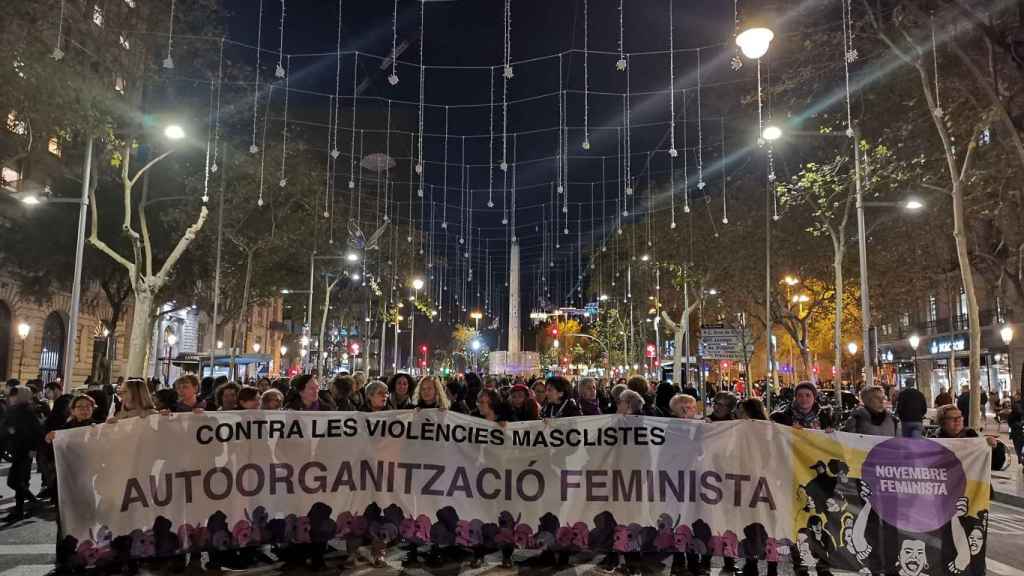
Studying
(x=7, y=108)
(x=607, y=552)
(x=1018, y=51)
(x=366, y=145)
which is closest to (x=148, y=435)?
(x=607, y=552)

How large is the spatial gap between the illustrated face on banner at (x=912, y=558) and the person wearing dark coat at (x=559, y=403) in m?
3.71

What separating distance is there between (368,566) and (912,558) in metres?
5.02

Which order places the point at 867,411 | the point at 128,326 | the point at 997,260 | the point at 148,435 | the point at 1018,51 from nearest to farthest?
1. the point at 148,435
2. the point at 867,411
3. the point at 1018,51
4. the point at 997,260
5. the point at 128,326

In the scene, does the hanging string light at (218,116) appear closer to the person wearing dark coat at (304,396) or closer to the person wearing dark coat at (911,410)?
the person wearing dark coat at (304,396)

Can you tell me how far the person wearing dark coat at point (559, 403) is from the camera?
939 cm

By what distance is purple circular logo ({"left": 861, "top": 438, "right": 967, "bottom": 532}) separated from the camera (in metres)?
7.10

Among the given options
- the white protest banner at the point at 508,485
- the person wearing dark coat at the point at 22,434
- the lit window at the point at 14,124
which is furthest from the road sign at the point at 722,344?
the lit window at the point at 14,124

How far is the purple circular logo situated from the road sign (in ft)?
51.2

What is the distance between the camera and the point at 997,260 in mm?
26047

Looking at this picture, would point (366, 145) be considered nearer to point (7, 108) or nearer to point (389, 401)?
point (7, 108)

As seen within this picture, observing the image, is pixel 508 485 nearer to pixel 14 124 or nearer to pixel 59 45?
pixel 59 45

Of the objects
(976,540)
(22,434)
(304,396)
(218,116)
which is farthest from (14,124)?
(976,540)

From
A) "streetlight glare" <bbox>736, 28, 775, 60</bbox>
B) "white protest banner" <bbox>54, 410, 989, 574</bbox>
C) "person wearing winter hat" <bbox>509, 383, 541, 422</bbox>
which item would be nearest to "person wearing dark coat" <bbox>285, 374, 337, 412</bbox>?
"white protest banner" <bbox>54, 410, 989, 574</bbox>

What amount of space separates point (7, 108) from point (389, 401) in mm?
12348
